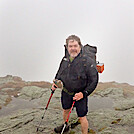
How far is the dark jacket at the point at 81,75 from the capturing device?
492cm

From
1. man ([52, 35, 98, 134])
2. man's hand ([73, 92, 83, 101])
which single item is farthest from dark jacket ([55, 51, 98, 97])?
man's hand ([73, 92, 83, 101])

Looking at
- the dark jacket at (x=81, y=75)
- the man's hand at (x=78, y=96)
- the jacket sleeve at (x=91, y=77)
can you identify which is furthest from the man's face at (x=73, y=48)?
the man's hand at (x=78, y=96)

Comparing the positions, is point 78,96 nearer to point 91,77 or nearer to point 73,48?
point 91,77

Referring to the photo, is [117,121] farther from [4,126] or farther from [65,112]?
[4,126]

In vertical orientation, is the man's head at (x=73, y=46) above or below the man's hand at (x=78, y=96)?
above

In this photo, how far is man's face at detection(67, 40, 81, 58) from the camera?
5039 mm

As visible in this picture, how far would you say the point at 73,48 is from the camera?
5078mm

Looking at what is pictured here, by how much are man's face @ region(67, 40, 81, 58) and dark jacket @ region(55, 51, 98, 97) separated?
18cm

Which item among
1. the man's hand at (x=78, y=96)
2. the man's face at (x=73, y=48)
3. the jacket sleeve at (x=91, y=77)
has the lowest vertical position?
the man's hand at (x=78, y=96)

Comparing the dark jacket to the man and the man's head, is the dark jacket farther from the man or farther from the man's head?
the man's head

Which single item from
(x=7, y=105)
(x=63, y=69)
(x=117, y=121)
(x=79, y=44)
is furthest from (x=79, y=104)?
(x=7, y=105)

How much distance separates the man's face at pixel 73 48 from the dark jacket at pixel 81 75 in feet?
0.58

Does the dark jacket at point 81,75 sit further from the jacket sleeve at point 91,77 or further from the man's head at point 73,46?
the man's head at point 73,46

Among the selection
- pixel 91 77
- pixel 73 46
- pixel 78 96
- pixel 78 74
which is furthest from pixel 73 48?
pixel 78 96
